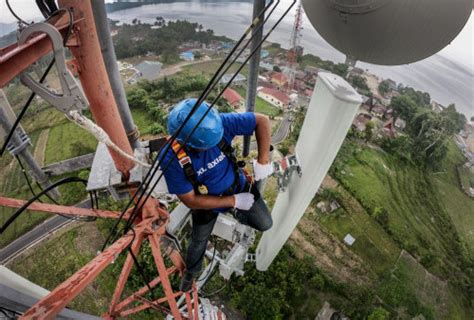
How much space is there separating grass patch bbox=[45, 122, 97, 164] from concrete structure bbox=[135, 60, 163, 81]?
36.7ft

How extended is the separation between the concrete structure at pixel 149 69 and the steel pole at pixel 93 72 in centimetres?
2514

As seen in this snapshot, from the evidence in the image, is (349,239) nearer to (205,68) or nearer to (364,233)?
(364,233)

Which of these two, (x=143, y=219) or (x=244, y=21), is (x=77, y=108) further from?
(x=244, y=21)

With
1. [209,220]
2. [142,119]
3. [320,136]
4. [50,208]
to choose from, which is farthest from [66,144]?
[320,136]

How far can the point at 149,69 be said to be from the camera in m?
26.5

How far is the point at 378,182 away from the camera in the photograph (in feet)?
44.4

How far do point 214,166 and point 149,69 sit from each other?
1075 inches

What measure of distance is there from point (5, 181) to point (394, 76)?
39.1 metres

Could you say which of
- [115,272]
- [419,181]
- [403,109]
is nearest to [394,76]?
[403,109]

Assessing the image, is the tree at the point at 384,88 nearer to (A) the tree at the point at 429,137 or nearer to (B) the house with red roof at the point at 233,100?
(A) the tree at the point at 429,137

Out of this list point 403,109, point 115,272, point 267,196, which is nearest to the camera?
point 115,272

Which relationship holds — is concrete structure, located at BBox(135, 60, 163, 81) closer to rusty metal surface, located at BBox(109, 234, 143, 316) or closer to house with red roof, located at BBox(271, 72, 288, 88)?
house with red roof, located at BBox(271, 72, 288, 88)

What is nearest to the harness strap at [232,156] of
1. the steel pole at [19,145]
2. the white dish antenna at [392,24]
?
the white dish antenna at [392,24]

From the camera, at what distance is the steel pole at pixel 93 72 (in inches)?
60.9
